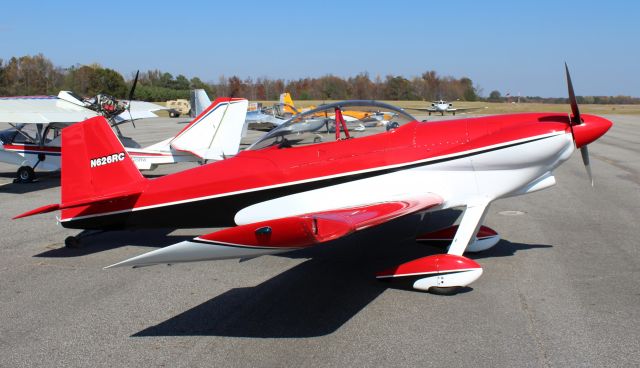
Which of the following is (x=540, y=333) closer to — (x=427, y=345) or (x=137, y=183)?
(x=427, y=345)

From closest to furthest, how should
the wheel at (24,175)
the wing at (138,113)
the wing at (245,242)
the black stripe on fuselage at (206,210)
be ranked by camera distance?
1. the wing at (245,242)
2. the black stripe on fuselage at (206,210)
3. the wheel at (24,175)
4. the wing at (138,113)

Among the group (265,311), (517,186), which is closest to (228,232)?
(265,311)

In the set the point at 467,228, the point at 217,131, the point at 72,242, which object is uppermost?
the point at 217,131

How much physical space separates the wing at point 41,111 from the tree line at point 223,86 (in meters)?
46.1

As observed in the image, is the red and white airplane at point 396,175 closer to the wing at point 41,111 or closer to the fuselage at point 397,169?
the fuselage at point 397,169

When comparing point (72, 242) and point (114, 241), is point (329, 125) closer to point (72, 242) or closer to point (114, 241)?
point (114, 241)

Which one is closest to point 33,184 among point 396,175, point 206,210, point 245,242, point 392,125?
point 206,210

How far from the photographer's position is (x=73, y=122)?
13594 millimetres

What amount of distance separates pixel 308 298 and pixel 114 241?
11.9 ft

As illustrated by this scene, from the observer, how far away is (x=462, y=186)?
5.99 metres

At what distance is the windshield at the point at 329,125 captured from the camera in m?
6.31

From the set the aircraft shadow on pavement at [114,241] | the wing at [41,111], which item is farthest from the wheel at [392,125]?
the wing at [41,111]

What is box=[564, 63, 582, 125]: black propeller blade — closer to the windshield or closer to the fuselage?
the fuselage

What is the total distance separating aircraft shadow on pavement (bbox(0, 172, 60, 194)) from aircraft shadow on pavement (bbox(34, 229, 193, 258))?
17.2 feet
